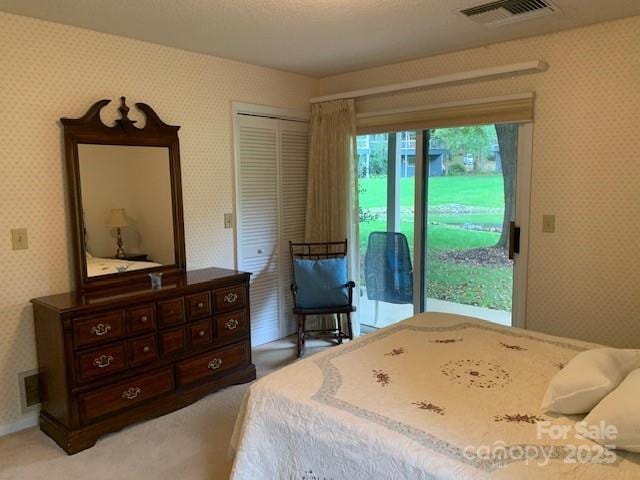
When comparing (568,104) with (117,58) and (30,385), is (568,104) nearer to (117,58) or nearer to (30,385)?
(117,58)

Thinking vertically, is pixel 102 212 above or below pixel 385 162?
below

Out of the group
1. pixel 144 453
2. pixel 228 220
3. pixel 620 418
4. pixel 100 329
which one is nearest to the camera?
pixel 620 418

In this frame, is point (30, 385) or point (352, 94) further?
point (352, 94)

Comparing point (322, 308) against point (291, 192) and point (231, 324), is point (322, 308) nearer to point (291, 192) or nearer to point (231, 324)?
point (231, 324)

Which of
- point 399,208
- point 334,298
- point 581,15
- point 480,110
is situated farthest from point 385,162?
point 581,15

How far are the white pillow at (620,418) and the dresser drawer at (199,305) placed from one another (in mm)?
2295

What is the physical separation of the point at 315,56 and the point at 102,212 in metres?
1.91

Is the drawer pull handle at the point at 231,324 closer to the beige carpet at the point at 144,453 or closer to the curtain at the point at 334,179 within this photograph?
the beige carpet at the point at 144,453

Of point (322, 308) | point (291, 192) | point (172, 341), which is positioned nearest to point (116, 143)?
point (172, 341)

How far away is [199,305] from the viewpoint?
10.3ft

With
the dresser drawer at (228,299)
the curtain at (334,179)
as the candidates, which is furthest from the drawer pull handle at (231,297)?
the curtain at (334,179)

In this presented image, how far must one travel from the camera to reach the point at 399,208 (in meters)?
4.10

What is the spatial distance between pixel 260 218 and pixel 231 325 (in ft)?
3.57

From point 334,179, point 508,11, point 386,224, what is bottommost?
point 386,224
